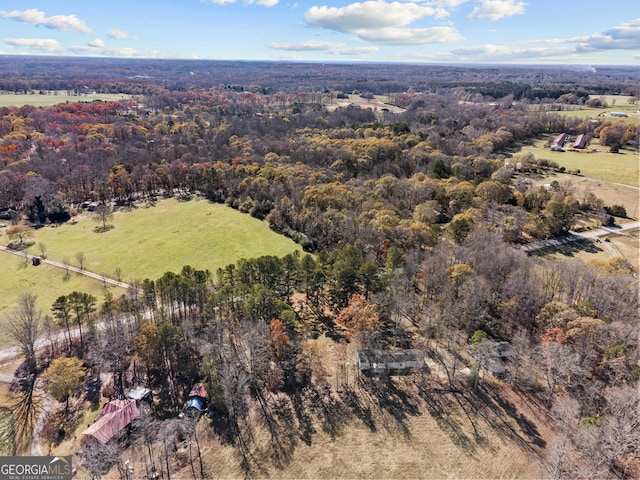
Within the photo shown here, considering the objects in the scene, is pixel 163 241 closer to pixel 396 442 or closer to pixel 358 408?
pixel 358 408

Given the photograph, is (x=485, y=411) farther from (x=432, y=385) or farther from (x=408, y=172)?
(x=408, y=172)

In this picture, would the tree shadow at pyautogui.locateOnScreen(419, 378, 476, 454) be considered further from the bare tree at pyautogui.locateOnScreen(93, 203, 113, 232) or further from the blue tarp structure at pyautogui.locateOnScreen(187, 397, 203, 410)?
the bare tree at pyautogui.locateOnScreen(93, 203, 113, 232)

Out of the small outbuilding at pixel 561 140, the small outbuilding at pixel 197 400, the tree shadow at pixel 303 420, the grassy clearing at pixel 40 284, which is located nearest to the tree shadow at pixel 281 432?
the tree shadow at pixel 303 420

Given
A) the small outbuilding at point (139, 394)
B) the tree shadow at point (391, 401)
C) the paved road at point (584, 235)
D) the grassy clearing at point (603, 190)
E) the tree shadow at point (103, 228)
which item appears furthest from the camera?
the grassy clearing at point (603, 190)

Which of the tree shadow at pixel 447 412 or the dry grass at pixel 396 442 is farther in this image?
the tree shadow at pixel 447 412

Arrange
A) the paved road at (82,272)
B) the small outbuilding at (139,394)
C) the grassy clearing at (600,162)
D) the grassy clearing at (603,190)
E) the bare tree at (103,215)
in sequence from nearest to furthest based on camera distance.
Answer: the small outbuilding at (139,394), the paved road at (82,272), the bare tree at (103,215), the grassy clearing at (603,190), the grassy clearing at (600,162)

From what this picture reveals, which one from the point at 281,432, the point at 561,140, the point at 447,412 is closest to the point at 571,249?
the point at 447,412

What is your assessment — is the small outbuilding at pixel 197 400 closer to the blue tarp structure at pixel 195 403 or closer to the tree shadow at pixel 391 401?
the blue tarp structure at pixel 195 403

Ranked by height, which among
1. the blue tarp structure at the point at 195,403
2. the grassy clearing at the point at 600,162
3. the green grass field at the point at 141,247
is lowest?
the blue tarp structure at the point at 195,403
